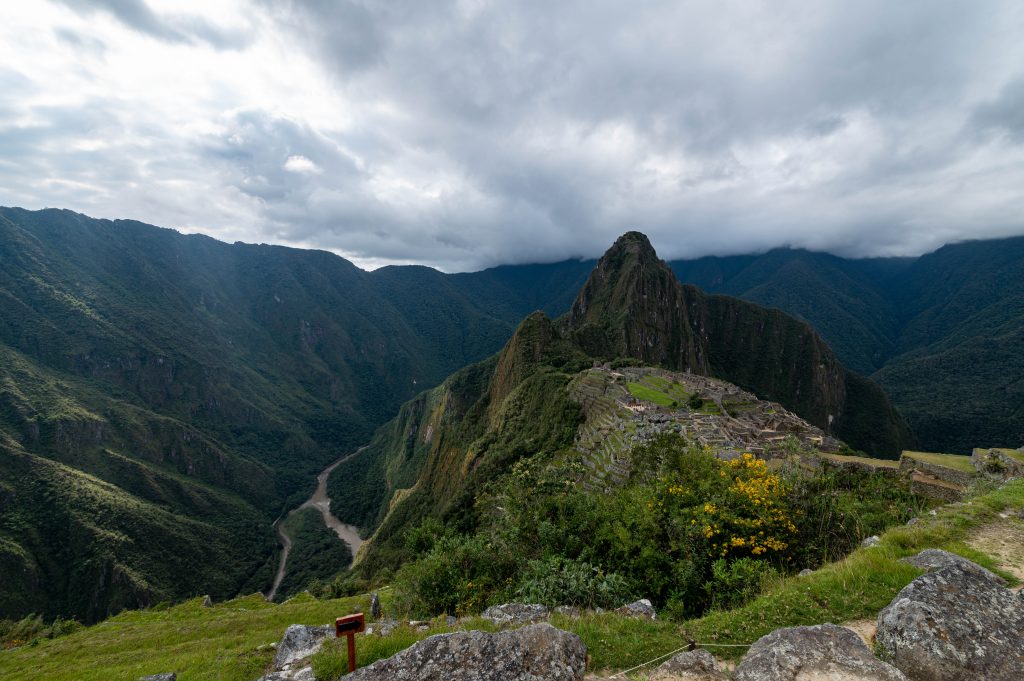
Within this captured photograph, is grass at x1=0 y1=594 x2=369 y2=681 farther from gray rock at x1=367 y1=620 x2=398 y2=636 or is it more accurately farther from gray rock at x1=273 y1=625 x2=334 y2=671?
gray rock at x1=367 y1=620 x2=398 y2=636

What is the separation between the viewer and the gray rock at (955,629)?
16.9 feet

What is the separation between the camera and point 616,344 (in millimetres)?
120562

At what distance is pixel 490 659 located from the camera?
→ 5.96 meters

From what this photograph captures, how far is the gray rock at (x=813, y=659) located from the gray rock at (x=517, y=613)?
4.51 meters

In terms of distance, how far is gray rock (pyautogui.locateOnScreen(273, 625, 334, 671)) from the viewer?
9.35 m

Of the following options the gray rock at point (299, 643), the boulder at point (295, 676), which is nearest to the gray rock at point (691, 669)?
the boulder at point (295, 676)

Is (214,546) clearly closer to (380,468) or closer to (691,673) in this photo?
(380,468)

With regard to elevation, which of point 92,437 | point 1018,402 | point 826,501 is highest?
point 826,501

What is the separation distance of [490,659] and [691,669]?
3.07m

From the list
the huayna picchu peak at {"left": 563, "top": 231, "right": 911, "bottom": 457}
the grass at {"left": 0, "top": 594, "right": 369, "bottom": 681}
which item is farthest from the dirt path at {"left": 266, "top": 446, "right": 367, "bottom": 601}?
the huayna picchu peak at {"left": 563, "top": 231, "right": 911, "bottom": 457}

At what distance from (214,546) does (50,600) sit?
112 feet

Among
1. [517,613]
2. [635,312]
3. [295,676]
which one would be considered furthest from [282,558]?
[295,676]

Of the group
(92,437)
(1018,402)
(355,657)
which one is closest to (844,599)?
(355,657)

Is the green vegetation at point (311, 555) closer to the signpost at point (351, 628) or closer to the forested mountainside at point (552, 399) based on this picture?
the forested mountainside at point (552, 399)
